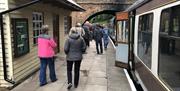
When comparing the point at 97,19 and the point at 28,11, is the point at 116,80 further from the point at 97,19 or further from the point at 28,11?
the point at 97,19

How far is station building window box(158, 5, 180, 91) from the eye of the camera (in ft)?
12.1

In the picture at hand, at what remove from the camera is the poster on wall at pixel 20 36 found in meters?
7.58

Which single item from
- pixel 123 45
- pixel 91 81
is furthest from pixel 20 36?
pixel 123 45

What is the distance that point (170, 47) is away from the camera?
4.05 metres

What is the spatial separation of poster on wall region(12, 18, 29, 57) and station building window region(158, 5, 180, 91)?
4.34m

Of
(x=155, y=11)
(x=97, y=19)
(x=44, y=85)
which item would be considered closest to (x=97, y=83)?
(x=44, y=85)

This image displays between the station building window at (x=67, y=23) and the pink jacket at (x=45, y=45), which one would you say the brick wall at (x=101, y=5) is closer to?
the station building window at (x=67, y=23)

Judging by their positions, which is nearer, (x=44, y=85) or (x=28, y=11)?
(x=44, y=85)

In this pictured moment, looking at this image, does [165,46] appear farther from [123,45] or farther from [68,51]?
[123,45]

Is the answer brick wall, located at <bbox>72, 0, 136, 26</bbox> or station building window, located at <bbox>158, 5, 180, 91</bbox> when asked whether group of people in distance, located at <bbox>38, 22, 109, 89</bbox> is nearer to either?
station building window, located at <bbox>158, 5, 180, 91</bbox>

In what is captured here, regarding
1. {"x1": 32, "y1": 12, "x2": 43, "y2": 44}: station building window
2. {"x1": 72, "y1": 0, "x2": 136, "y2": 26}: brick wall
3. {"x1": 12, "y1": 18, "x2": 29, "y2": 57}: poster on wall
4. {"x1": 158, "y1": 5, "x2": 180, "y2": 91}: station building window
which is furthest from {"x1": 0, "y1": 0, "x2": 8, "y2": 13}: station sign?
{"x1": 72, "y1": 0, "x2": 136, "y2": 26}: brick wall

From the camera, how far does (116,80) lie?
853 cm

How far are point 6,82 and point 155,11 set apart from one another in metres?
4.59

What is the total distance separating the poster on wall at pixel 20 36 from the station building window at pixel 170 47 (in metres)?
4.34
